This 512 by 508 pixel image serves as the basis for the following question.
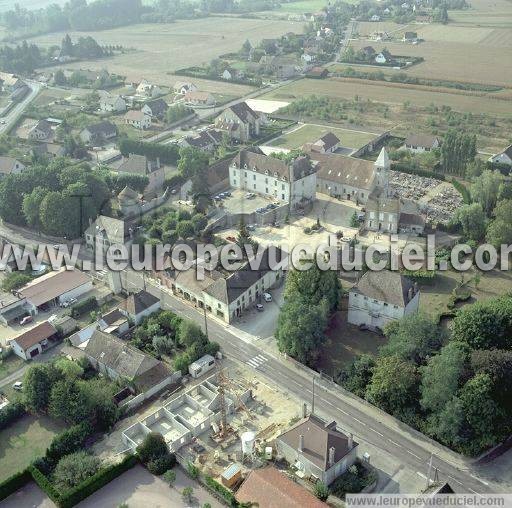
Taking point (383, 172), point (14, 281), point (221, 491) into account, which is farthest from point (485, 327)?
point (14, 281)

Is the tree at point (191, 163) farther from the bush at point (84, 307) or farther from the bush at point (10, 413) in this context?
the bush at point (10, 413)

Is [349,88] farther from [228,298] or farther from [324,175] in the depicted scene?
[228,298]

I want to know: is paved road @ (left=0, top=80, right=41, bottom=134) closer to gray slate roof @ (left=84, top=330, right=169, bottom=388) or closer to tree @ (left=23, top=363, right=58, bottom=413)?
gray slate roof @ (left=84, top=330, right=169, bottom=388)

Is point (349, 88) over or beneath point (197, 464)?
Result: over

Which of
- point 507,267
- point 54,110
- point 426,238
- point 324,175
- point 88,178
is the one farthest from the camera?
point 54,110

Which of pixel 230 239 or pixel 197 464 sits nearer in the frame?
pixel 197 464

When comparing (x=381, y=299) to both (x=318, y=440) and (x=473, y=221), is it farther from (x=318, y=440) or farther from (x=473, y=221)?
(x=473, y=221)

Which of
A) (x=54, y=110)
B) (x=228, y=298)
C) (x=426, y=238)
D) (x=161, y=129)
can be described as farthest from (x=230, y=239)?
(x=54, y=110)
